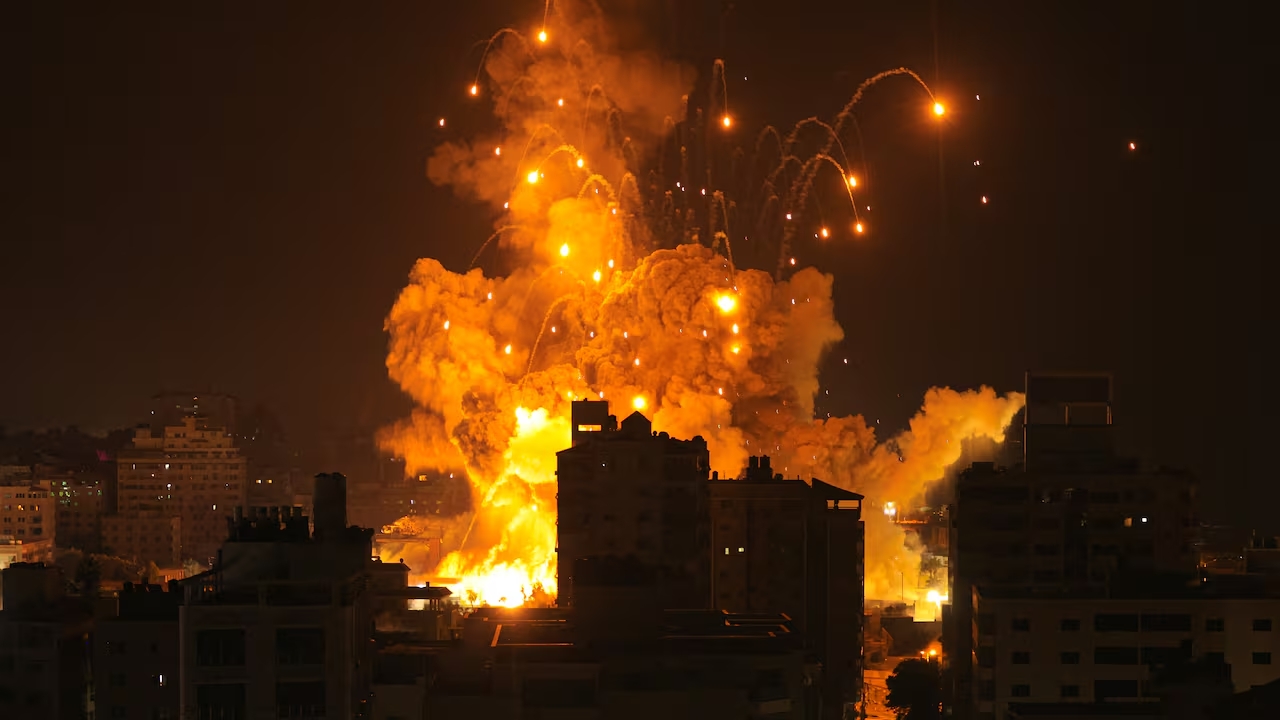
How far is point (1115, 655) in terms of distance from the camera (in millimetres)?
45125

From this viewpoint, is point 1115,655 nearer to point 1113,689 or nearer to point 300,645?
point 1113,689

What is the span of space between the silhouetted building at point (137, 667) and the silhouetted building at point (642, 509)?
1532 centimetres

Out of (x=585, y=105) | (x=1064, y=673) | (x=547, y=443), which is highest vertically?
(x=585, y=105)

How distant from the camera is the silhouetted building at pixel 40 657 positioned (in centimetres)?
4356

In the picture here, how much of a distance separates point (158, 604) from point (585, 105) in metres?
37.1

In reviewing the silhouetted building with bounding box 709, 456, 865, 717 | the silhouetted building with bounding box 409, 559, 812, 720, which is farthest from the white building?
the silhouetted building with bounding box 709, 456, 865, 717

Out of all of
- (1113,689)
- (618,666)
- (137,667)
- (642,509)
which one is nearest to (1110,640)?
(1113,689)

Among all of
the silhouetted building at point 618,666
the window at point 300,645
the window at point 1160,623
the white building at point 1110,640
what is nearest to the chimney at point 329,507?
the window at point 300,645

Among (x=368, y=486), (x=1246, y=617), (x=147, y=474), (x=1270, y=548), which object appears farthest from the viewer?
(x=368, y=486)

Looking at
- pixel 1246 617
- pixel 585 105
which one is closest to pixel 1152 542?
pixel 1246 617

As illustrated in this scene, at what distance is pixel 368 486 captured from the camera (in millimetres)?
123312

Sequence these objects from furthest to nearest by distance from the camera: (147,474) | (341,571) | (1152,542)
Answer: (147,474)
(1152,542)
(341,571)

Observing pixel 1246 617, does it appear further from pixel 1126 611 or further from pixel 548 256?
pixel 548 256

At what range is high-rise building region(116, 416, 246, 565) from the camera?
11025cm
